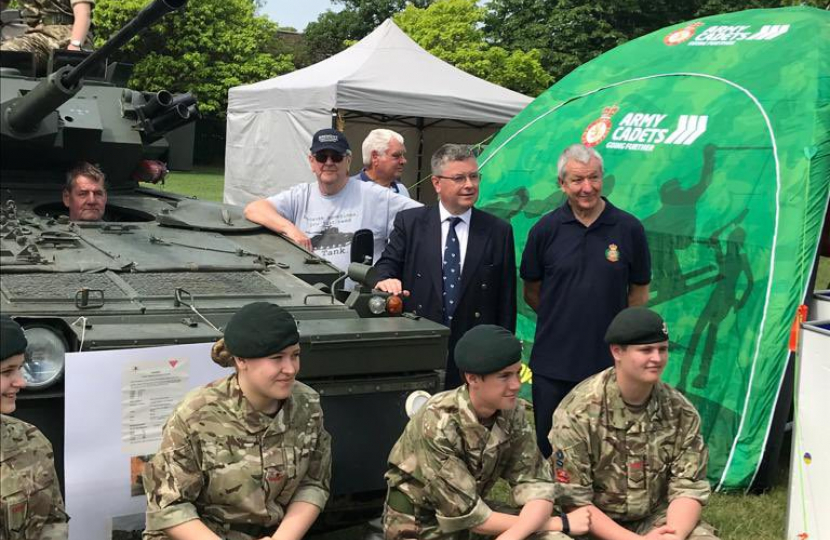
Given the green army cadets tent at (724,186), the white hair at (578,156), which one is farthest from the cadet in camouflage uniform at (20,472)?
the green army cadets tent at (724,186)

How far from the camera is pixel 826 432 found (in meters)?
4.89

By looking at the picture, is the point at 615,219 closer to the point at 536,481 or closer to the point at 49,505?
the point at 536,481

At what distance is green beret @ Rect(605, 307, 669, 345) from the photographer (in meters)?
4.07

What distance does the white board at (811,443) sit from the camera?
4906mm

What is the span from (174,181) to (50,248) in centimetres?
2541

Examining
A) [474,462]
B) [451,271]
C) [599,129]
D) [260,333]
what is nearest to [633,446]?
[474,462]

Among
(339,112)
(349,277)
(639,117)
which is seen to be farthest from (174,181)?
(349,277)

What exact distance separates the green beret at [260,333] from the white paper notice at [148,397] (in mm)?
570

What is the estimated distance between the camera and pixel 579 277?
500 centimetres

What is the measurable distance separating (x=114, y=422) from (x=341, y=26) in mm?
48965

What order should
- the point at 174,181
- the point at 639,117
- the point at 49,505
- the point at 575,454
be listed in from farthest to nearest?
the point at 174,181, the point at 639,117, the point at 575,454, the point at 49,505

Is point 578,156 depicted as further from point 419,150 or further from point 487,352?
point 419,150

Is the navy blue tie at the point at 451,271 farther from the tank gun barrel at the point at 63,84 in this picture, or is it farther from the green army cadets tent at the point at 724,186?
the green army cadets tent at the point at 724,186

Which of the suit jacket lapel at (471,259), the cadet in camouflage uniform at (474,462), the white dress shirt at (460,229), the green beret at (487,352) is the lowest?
the cadet in camouflage uniform at (474,462)
